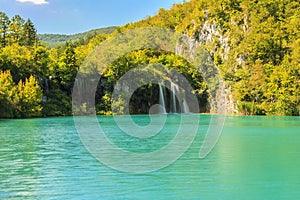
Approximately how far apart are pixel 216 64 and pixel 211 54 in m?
2.64

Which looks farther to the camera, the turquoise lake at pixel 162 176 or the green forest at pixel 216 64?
the green forest at pixel 216 64

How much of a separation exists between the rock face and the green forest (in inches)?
8.6

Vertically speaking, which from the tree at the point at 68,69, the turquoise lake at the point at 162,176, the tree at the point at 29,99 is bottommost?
the turquoise lake at the point at 162,176

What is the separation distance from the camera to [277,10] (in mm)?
60875

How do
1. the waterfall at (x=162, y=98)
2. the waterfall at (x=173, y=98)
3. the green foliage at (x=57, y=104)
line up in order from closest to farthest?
the green foliage at (x=57, y=104)
the waterfall at (x=173, y=98)
the waterfall at (x=162, y=98)

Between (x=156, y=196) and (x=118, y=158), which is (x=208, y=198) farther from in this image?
(x=118, y=158)

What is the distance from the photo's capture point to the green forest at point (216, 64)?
51.8 metres

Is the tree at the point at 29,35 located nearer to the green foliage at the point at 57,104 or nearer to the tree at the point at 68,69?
the tree at the point at 68,69

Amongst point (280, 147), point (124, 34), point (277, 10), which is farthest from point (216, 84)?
point (280, 147)

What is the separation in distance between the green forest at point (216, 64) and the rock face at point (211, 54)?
0.71ft

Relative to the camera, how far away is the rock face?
6381 centimetres

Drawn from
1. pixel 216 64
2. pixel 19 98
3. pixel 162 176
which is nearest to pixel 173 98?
pixel 216 64

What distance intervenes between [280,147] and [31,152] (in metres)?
11.0

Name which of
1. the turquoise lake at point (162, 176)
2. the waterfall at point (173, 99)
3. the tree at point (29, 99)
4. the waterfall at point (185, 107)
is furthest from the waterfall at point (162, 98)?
the turquoise lake at point (162, 176)
